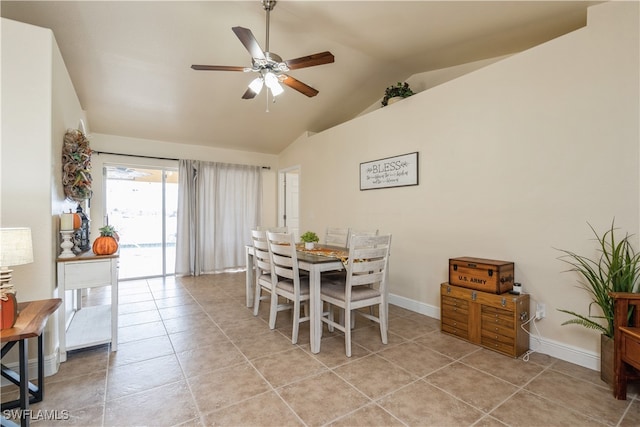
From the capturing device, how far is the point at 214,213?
555 cm

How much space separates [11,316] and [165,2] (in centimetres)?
261

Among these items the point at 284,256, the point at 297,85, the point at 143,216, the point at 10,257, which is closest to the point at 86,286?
the point at 10,257

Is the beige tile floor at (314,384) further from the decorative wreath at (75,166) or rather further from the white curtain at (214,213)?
the white curtain at (214,213)

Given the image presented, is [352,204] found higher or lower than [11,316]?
higher

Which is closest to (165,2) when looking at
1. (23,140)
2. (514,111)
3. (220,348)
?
(23,140)

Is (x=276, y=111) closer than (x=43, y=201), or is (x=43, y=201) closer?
(x=43, y=201)

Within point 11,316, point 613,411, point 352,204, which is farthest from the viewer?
point 352,204

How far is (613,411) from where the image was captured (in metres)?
1.72

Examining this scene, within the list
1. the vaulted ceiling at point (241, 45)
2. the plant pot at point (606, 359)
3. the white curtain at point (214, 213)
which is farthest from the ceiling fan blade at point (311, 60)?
the white curtain at point (214, 213)

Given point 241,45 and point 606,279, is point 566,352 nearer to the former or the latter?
point 606,279

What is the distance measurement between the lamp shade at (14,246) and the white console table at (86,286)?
766 mm

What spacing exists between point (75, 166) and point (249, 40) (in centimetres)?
189

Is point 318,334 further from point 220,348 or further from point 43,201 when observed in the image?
point 43,201

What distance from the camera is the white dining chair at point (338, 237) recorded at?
3.71m
